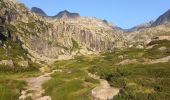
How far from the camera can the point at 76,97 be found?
75125mm

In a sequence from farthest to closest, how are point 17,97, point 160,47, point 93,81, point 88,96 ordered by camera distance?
point 160,47 < point 93,81 < point 17,97 < point 88,96

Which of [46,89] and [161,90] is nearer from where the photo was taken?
[161,90]

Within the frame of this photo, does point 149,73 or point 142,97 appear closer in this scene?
point 142,97

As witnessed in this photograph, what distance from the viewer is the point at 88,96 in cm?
7488

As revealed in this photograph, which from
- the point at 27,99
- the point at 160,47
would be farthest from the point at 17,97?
the point at 160,47

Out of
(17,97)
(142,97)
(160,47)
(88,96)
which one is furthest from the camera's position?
(160,47)

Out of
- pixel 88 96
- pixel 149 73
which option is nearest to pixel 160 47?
pixel 149 73

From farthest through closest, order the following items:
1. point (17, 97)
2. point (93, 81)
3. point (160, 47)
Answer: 1. point (160, 47)
2. point (93, 81)
3. point (17, 97)

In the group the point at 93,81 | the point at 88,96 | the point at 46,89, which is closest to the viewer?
the point at 88,96

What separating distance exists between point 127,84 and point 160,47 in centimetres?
10256

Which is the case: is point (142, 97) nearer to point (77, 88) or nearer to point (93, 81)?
point (77, 88)

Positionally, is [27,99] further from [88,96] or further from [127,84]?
[127,84]

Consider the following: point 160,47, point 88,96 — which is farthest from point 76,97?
point 160,47

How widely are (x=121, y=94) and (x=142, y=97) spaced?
4.57 metres
